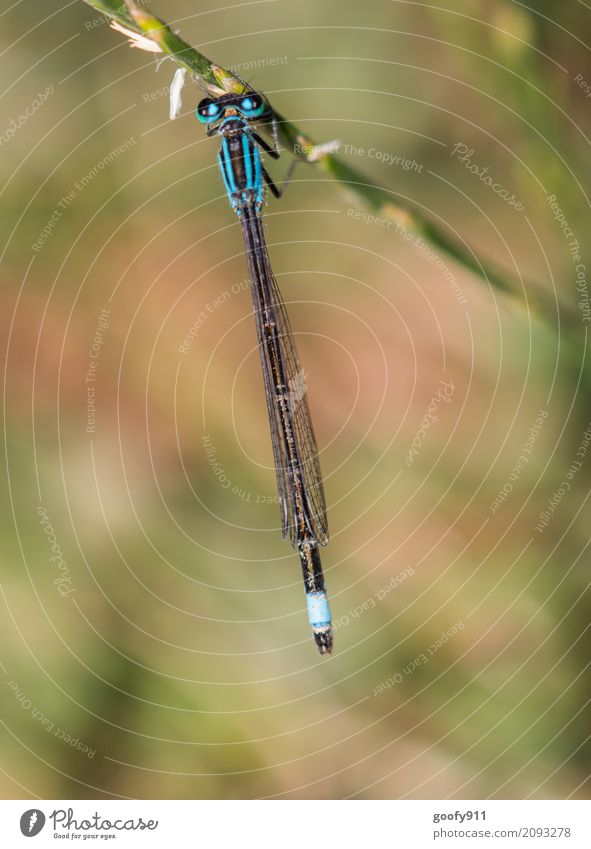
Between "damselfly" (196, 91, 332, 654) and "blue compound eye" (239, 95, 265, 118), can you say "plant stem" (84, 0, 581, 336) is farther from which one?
"damselfly" (196, 91, 332, 654)

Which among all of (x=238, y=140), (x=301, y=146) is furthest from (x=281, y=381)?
(x=301, y=146)

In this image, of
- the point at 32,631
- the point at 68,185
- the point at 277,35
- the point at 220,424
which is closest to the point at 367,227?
the point at 277,35

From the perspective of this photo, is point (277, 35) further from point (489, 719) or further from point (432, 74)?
point (489, 719)

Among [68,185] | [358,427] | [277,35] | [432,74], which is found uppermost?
[277,35]

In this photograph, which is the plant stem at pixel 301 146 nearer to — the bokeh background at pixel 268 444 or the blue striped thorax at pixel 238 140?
the blue striped thorax at pixel 238 140

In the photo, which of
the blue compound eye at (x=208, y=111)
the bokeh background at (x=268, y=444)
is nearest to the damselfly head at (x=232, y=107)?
the blue compound eye at (x=208, y=111)
